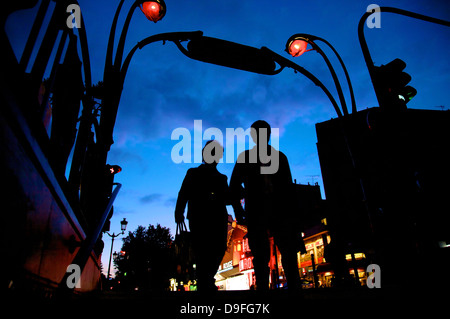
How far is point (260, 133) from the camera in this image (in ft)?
12.2

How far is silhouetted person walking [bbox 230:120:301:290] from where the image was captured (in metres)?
3.27

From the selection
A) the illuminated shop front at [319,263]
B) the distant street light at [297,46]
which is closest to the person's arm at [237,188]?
the distant street light at [297,46]

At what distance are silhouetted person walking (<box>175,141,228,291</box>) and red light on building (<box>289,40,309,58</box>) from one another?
204 inches

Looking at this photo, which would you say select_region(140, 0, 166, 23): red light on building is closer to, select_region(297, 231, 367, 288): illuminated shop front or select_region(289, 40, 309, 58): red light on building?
select_region(289, 40, 309, 58): red light on building

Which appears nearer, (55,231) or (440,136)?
(55,231)

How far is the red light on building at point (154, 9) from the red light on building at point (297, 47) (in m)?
3.98

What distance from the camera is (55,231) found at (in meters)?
2.43

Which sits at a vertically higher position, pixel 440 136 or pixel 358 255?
pixel 440 136

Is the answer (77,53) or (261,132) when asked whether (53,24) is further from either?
(261,132)

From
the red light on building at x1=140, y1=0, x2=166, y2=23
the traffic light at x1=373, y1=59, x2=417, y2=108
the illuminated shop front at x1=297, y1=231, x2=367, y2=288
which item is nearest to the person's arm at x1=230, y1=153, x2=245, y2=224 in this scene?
the traffic light at x1=373, y1=59, x2=417, y2=108

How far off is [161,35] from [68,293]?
507cm
